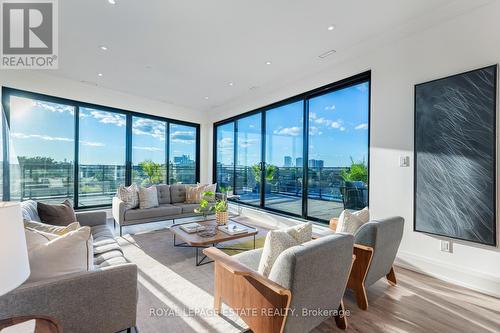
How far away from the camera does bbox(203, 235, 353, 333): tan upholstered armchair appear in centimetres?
126

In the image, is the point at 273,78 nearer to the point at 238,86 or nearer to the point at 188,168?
the point at 238,86

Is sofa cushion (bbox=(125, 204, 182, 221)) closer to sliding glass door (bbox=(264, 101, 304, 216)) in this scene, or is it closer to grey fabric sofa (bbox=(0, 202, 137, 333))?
sliding glass door (bbox=(264, 101, 304, 216))

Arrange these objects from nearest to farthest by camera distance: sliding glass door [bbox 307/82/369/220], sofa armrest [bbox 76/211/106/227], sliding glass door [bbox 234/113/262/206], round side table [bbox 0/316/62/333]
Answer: round side table [bbox 0/316/62/333] → sofa armrest [bbox 76/211/106/227] → sliding glass door [bbox 307/82/369/220] → sliding glass door [bbox 234/113/262/206]

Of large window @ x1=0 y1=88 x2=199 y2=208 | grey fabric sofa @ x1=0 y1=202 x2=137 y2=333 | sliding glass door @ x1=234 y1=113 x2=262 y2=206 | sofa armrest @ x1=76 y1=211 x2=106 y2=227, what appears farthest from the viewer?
sliding glass door @ x1=234 y1=113 x2=262 y2=206

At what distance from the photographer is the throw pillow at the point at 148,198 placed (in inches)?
169

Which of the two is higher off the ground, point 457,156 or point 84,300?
point 457,156

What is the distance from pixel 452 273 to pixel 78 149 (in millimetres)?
6889

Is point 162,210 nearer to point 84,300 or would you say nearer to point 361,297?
point 84,300

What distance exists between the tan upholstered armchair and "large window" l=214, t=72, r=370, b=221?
2.29 meters

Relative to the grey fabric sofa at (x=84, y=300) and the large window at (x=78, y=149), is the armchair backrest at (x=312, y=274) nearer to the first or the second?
the grey fabric sofa at (x=84, y=300)

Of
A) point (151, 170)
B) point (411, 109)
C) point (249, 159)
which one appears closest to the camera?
point (411, 109)

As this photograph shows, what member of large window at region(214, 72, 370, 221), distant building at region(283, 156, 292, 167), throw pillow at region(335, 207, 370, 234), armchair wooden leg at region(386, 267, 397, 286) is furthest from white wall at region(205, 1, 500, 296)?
distant building at region(283, 156, 292, 167)

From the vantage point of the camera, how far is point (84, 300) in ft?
4.31

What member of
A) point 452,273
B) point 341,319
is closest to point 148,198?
point 341,319
